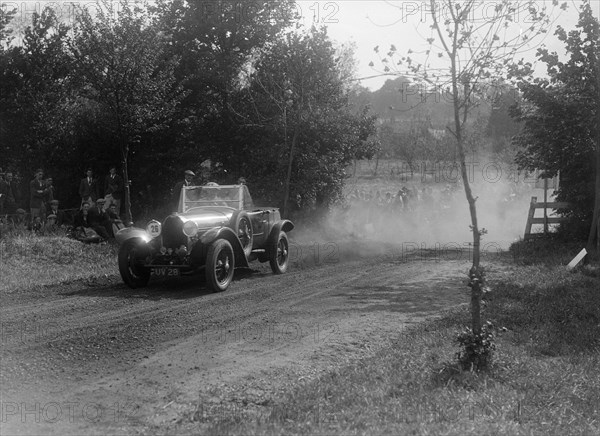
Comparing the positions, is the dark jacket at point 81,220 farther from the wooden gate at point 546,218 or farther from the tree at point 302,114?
the wooden gate at point 546,218

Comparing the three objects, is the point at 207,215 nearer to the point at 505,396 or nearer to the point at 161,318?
the point at 161,318

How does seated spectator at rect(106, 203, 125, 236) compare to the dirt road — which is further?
seated spectator at rect(106, 203, 125, 236)

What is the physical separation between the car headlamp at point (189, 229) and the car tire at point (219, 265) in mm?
443

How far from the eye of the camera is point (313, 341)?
7477 millimetres

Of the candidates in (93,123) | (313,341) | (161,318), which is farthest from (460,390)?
(93,123)

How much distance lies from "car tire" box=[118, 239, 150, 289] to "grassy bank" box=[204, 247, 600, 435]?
4887 millimetres

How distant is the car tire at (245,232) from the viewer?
38.3 ft

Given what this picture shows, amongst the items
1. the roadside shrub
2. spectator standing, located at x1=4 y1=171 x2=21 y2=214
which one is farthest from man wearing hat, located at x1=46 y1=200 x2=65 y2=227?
the roadside shrub

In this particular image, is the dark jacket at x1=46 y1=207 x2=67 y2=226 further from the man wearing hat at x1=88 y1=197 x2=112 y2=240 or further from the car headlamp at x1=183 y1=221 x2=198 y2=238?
the car headlamp at x1=183 y1=221 x2=198 y2=238

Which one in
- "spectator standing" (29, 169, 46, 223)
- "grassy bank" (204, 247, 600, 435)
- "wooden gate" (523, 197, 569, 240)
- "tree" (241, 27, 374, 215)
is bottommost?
"grassy bank" (204, 247, 600, 435)

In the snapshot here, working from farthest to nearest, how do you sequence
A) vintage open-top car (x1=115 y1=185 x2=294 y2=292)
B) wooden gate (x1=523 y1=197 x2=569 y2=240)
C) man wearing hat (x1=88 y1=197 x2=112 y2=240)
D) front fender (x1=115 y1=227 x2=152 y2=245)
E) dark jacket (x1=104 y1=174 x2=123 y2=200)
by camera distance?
wooden gate (x1=523 y1=197 x2=569 y2=240), dark jacket (x1=104 y1=174 x2=123 y2=200), man wearing hat (x1=88 y1=197 x2=112 y2=240), front fender (x1=115 y1=227 x2=152 y2=245), vintage open-top car (x1=115 y1=185 x2=294 y2=292)

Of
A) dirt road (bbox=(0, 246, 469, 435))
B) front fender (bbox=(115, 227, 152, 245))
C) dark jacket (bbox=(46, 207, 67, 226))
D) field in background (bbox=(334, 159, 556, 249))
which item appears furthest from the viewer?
field in background (bbox=(334, 159, 556, 249))

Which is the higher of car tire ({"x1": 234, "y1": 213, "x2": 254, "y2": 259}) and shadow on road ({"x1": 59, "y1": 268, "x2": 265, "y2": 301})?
car tire ({"x1": 234, "y1": 213, "x2": 254, "y2": 259})

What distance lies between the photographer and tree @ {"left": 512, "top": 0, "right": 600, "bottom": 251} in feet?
47.7
